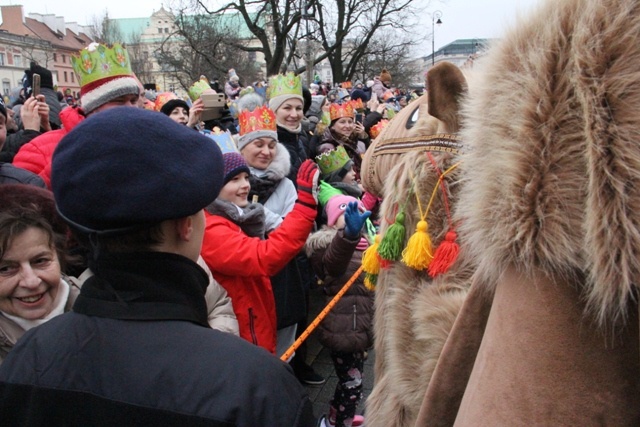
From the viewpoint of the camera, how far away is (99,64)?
317 cm

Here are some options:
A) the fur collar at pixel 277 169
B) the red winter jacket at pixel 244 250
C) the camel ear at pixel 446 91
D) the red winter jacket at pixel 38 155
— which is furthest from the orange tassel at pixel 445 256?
the red winter jacket at pixel 38 155

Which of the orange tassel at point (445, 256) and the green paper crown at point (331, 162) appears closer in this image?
the orange tassel at point (445, 256)

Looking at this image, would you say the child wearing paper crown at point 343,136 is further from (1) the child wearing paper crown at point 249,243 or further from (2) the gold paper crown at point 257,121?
(1) the child wearing paper crown at point 249,243

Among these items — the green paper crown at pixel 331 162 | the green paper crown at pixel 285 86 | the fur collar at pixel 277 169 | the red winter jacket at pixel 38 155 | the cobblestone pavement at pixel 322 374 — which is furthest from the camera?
the green paper crown at pixel 285 86

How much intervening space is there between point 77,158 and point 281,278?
80.1 inches

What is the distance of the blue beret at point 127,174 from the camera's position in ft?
3.27

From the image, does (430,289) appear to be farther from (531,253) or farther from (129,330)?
(129,330)

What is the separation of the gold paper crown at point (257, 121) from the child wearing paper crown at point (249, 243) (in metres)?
0.61

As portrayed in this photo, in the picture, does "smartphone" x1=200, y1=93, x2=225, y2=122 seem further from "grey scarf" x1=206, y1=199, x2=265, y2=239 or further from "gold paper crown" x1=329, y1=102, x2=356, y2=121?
"grey scarf" x1=206, y1=199, x2=265, y2=239

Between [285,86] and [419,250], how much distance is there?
3.89m

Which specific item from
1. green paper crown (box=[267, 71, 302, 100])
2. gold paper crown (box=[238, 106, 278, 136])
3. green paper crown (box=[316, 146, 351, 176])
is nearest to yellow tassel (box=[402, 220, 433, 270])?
gold paper crown (box=[238, 106, 278, 136])

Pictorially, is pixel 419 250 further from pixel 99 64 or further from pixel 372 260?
pixel 99 64

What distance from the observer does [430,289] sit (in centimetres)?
137

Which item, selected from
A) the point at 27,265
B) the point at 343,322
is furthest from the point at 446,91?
the point at 343,322
